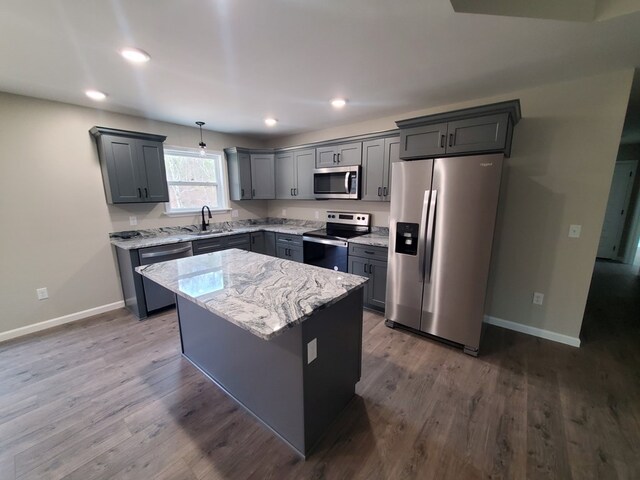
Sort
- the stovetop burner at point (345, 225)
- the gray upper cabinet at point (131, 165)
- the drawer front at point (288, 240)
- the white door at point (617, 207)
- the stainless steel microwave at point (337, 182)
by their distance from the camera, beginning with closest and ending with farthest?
1. the gray upper cabinet at point (131, 165)
2. the stainless steel microwave at point (337, 182)
3. the stovetop burner at point (345, 225)
4. the drawer front at point (288, 240)
5. the white door at point (617, 207)

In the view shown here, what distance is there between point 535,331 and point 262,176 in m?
4.36

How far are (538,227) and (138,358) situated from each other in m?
4.15

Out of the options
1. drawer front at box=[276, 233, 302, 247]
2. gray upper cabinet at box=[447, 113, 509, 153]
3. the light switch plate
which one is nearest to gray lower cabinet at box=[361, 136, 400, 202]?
gray upper cabinet at box=[447, 113, 509, 153]

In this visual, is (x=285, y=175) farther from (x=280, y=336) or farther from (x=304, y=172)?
(x=280, y=336)

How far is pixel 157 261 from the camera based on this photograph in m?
3.22

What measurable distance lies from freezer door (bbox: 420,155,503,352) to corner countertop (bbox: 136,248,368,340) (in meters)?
1.11

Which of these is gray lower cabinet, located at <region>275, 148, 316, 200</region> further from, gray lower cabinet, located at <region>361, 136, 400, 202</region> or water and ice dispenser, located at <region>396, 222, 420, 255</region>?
water and ice dispenser, located at <region>396, 222, 420, 255</region>

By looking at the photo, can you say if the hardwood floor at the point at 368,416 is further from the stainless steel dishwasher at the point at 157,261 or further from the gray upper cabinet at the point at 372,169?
the gray upper cabinet at the point at 372,169

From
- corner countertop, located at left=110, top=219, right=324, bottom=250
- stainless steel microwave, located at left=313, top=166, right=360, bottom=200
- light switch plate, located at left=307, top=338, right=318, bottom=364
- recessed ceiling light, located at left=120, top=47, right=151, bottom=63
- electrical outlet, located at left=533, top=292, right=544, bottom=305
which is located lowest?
electrical outlet, located at left=533, top=292, right=544, bottom=305

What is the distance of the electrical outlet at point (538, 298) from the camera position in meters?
2.68

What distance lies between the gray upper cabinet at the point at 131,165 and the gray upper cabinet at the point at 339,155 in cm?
218

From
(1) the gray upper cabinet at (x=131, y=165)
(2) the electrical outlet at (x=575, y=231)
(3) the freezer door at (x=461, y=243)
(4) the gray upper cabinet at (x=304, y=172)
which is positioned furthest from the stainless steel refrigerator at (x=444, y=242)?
(1) the gray upper cabinet at (x=131, y=165)

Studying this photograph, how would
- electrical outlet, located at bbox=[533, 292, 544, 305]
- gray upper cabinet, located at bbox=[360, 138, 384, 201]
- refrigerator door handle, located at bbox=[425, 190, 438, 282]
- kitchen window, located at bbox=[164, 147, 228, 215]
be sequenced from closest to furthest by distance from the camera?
refrigerator door handle, located at bbox=[425, 190, 438, 282], electrical outlet, located at bbox=[533, 292, 544, 305], gray upper cabinet, located at bbox=[360, 138, 384, 201], kitchen window, located at bbox=[164, 147, 228, 215]

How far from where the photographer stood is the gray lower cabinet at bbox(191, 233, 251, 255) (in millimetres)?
3619
